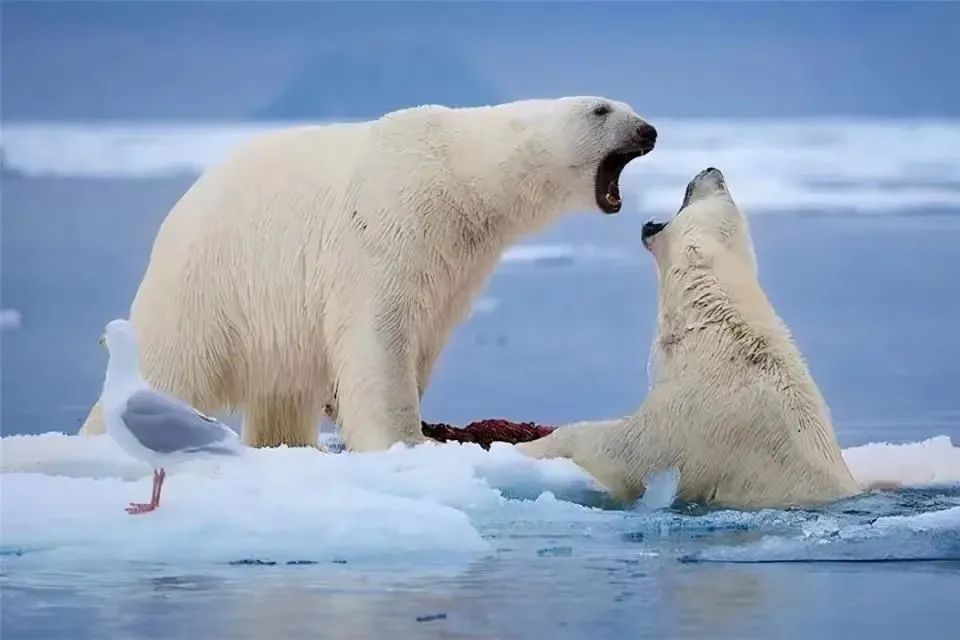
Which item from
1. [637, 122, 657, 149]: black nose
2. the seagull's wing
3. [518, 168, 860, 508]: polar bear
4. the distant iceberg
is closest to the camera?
the seagull's wing

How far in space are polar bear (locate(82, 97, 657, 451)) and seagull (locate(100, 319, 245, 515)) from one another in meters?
1.22

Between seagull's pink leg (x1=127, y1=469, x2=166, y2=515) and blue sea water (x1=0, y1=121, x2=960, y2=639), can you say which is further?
seagull's pink leg (x1=127, y1=469, x2=166, y2=515)

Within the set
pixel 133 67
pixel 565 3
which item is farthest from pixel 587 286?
pixel 133 67

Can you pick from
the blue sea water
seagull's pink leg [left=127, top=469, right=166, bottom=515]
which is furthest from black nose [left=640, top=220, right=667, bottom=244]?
seagull's pink leg [left=127, top=469, right=166, bottom=515]

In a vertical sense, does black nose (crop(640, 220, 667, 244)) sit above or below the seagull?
above

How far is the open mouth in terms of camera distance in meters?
7.16

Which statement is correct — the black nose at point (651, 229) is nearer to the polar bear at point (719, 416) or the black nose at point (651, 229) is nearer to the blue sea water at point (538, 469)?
the polar bear at point (719, 416)

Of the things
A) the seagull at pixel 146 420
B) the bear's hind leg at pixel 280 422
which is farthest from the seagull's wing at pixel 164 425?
the bear's hind leg at pixel 280 422

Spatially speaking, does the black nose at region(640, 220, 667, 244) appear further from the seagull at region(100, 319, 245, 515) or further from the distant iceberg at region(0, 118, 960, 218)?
the distant iceberg at region(0, 118, 960, 218)

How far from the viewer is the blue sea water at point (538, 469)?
16.6 ft

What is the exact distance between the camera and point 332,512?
584 cm

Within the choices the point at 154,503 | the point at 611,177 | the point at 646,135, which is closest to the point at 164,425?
the point at 154,503

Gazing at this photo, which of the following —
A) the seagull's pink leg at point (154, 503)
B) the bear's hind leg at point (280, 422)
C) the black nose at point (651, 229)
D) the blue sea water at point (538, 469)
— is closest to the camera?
the blue sea water at point (538, 469)

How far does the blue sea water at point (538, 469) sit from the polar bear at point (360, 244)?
522mm
